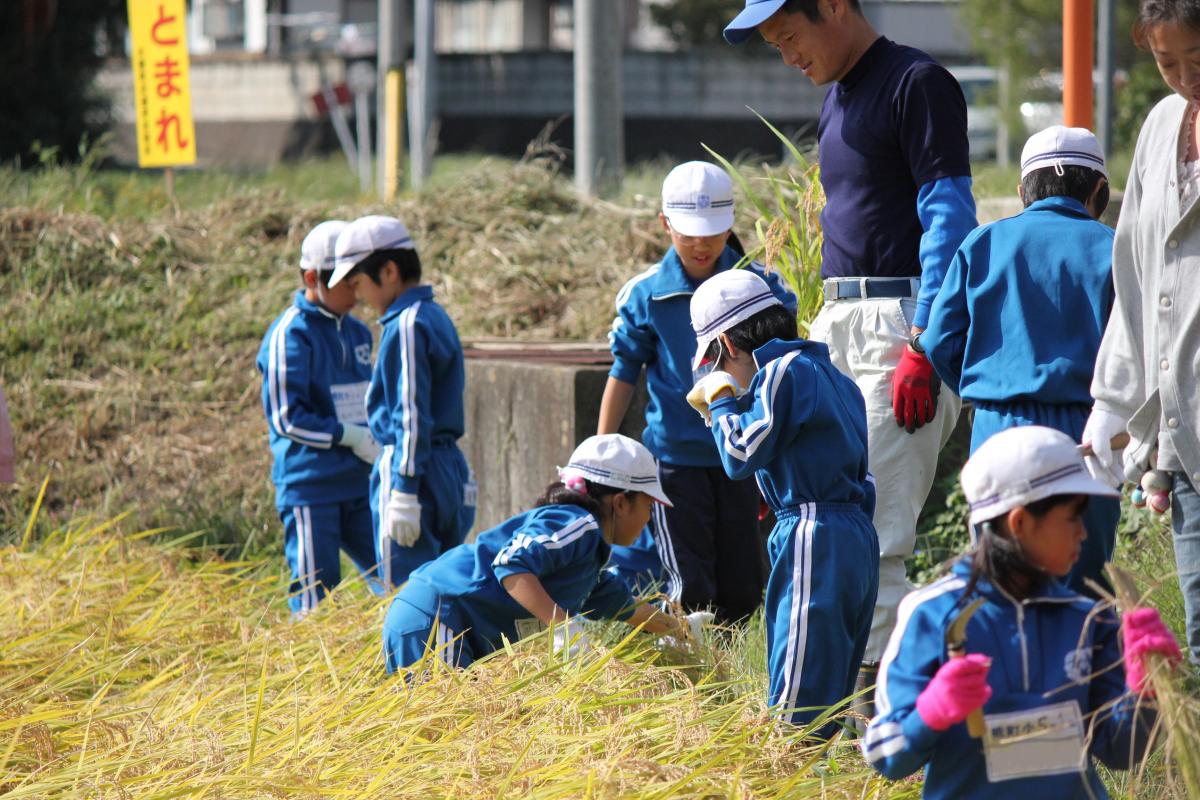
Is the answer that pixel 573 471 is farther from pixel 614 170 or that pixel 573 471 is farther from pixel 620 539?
Answer: pixel 614 170

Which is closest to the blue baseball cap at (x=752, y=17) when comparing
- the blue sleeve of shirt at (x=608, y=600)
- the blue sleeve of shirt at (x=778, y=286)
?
the blue sleeve of shirt at (x=778, y=286)

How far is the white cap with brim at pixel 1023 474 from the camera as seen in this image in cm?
258

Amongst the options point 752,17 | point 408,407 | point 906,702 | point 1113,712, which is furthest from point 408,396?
point 1113,712

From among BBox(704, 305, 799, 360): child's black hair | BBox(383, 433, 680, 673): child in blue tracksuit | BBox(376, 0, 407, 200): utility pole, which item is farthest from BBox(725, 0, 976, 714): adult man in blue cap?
BBox(376, 0, 407, 200): utility pole

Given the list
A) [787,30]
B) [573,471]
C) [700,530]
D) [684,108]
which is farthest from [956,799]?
[684,108]

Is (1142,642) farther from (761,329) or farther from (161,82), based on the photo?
(161,82)

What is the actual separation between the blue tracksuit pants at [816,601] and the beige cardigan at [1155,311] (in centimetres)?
70

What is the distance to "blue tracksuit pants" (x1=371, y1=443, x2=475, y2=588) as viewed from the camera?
557 centimetres

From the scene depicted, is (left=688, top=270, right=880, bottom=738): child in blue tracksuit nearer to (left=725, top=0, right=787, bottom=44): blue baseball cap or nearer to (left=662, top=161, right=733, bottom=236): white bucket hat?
(left=725, top=0, right=787, bottom=44): blue baseball cap

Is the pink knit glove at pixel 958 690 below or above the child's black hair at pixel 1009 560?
below

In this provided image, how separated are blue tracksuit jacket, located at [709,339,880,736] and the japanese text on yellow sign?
7.50 meters

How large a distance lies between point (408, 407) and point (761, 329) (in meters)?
1.77

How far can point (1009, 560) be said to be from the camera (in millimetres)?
2602

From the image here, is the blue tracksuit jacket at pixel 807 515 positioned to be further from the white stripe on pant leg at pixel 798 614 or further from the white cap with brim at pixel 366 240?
the white cap with brim at pixel 366 240
